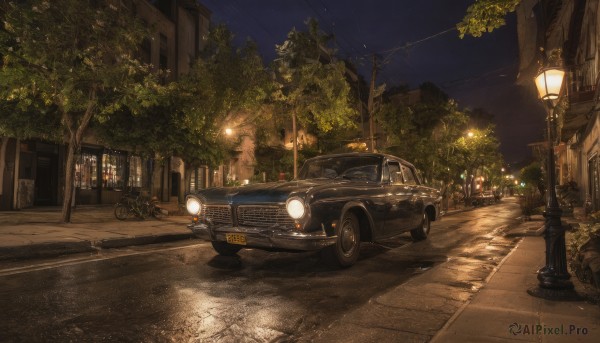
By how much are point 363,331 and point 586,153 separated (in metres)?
17.3

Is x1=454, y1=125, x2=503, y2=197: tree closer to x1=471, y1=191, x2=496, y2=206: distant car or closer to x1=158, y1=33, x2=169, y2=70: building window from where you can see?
x1=471, y1=191, x2=496, y2=206: distant car

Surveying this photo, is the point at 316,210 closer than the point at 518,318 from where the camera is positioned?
No

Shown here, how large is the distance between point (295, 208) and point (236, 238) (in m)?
1.04

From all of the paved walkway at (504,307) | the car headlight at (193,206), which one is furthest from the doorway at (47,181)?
the car headlight at (193,206)

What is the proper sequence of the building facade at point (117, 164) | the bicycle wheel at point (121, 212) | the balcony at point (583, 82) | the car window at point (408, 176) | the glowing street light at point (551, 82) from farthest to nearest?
1. the building facade at point (117, 164)
2. the bicycle wheel at point (121, 212)
3. the balcony at point (583, 82)
4. the car window at point (408, 176)
5. the glowing street light at point (551, 82)

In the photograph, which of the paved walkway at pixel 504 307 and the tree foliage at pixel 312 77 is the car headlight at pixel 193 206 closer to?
the paved walkway at pixel 504 307

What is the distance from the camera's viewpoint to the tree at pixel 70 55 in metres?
10.0

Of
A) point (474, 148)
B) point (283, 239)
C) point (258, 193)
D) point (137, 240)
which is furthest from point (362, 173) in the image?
point (474, 148)

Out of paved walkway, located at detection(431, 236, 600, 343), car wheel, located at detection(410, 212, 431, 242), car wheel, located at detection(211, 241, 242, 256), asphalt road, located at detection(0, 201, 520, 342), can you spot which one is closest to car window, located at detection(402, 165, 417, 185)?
car wheel, located at detection(410, 212, 431, 242)

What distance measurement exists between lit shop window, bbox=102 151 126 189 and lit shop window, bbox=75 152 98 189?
0.48 meters

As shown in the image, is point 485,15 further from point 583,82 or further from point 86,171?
point 86,171

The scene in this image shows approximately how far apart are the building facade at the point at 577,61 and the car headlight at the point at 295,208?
25.9ft

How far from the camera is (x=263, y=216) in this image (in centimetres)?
586

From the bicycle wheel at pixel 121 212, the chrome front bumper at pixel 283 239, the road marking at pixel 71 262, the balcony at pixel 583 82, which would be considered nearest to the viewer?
the chrome front bumper at pixel 283 239
